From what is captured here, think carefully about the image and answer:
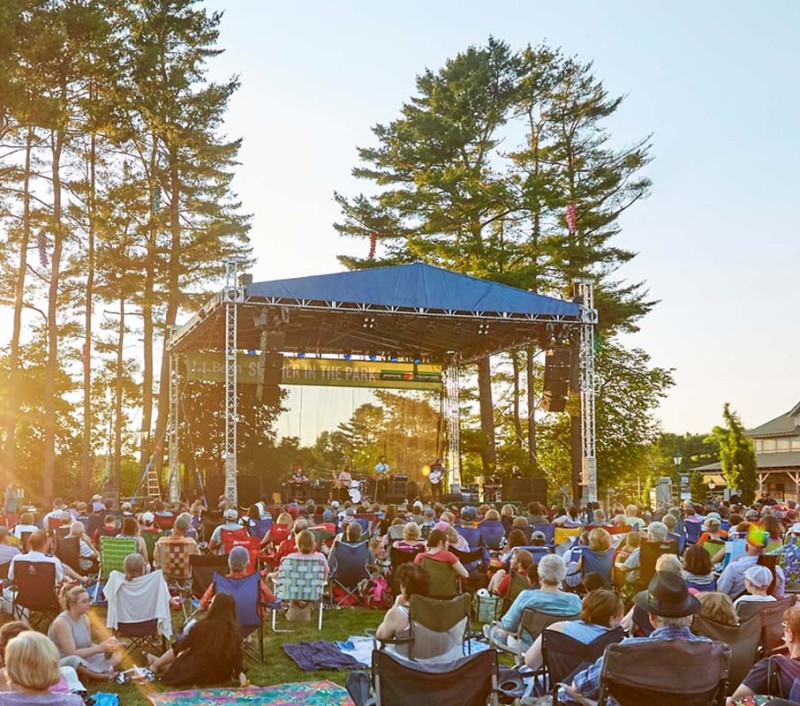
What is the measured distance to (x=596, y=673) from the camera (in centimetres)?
373

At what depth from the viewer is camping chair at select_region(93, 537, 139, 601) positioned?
801cm

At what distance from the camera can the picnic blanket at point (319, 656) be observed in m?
6.51

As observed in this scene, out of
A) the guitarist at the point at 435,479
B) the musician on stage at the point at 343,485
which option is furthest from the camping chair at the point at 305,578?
the guitarist at the point at 435,479

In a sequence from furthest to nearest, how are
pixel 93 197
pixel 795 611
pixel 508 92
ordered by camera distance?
pixel 508 92 → pixel 93 197 → pixel 795 611

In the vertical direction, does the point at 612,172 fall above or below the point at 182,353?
above

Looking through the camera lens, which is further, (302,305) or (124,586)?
(302,305)

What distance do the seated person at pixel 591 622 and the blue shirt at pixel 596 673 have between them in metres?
0.29

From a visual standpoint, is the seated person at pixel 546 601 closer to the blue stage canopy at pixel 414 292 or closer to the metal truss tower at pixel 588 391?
the blue stage canopy at pixel 414 292

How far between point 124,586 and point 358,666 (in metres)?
1.79

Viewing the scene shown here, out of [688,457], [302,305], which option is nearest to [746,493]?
[302,305]

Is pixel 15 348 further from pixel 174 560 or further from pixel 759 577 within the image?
pixel 759 577

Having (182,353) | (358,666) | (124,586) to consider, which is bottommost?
(358,666)

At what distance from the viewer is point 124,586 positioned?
20.3 feet

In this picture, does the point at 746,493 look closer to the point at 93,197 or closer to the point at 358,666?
the point at 93,197
